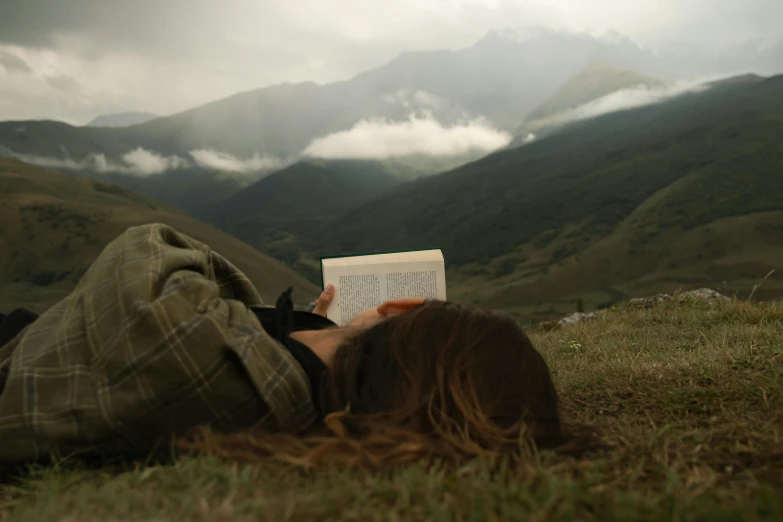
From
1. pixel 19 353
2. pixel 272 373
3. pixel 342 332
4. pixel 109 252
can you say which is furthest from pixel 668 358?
pixel 19 353

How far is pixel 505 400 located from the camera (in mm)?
2062

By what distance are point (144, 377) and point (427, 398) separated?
94 cm

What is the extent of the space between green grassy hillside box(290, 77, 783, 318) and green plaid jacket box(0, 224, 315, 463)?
54.3 metres

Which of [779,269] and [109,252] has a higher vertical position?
[109,252]

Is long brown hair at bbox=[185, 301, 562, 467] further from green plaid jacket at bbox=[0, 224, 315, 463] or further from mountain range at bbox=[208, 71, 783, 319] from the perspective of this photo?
mountain range at bbox=[208, 71, 783, 319]

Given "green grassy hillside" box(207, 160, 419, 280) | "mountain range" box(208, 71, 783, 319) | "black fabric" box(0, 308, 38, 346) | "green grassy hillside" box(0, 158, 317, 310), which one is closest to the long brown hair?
"black fabric" box(0, 308, 38, 346)

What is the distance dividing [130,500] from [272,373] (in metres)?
0.67

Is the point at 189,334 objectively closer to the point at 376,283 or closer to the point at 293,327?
the point at 293,327

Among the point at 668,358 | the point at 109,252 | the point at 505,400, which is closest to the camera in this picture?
the point at 505,400

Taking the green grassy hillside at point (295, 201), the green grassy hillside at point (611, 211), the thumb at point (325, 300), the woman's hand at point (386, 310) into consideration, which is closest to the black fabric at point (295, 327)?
the woman's hand at point (386, 310)

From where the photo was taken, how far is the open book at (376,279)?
11.0 ft

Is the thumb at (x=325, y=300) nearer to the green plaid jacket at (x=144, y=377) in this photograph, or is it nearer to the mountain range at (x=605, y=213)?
the green plaid jacket at (x=144, y=377)

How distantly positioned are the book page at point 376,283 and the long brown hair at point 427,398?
1.13m

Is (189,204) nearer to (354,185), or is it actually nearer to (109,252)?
(354,185)
